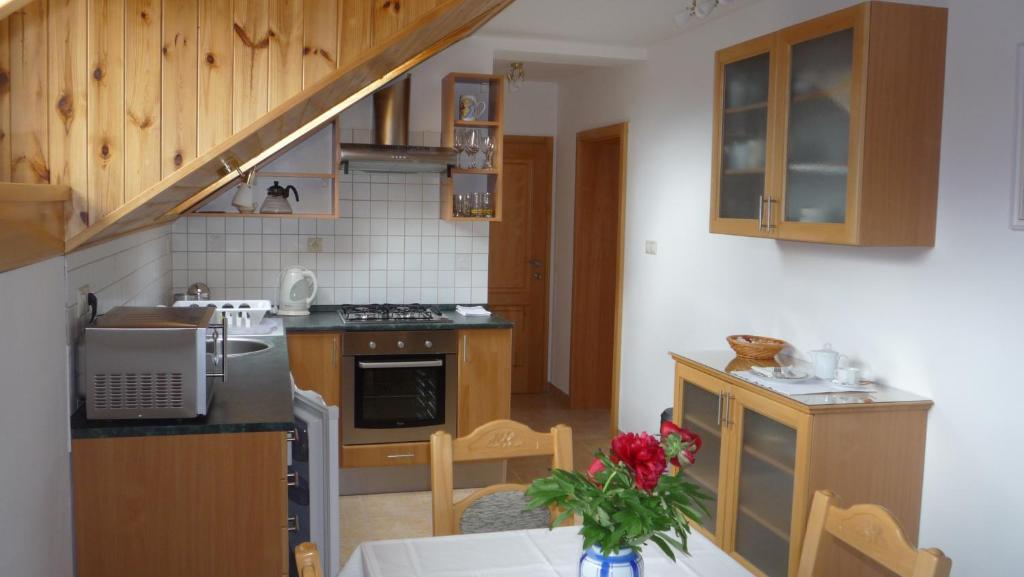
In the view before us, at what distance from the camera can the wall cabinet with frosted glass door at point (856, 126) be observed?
3082 millimetres

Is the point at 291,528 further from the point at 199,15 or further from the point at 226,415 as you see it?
the point at 199,15

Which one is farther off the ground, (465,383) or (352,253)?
(352,253)

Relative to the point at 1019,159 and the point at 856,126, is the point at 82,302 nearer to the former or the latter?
the point at 856,126

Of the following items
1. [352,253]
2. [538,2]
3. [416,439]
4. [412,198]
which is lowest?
[416,439]

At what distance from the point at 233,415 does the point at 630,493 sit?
155 cm

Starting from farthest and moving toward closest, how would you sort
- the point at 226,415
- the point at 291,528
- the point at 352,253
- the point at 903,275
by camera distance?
1. the point at 352,253
2. the point at 903,275
3. the point at 291,528
4. the point at 226,415

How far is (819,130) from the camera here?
3.32 m

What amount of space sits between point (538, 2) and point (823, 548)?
3097mm

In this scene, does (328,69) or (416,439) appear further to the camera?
(416,439)

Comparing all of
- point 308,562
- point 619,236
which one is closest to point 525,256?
point 619,236

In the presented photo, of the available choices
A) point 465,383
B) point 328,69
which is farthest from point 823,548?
point 465,383

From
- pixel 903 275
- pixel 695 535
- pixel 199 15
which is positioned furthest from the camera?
pixel 903 275

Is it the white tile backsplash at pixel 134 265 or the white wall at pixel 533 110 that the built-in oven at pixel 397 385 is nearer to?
the white tile backsplash at pixel 134 265

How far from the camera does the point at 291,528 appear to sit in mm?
2891
